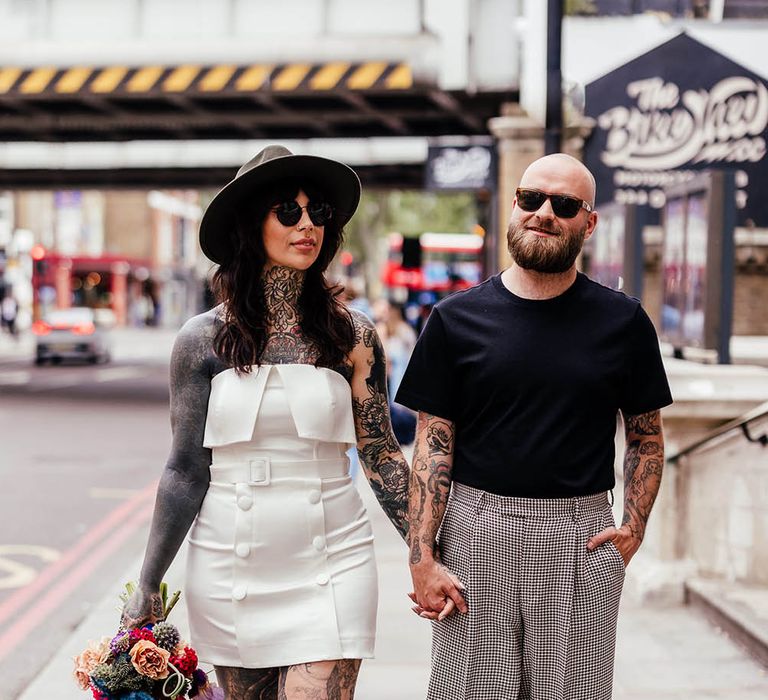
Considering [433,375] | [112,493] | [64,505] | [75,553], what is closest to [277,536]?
[433,375]

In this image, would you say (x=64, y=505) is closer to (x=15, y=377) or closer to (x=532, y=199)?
(x=532, y=199)

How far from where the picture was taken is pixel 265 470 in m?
2.97

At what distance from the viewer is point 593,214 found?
2.91 meters

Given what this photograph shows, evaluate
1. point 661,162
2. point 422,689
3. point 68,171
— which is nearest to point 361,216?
point 68,171

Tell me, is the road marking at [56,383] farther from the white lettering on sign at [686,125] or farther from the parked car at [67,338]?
the white lettering on sign at [686,125]

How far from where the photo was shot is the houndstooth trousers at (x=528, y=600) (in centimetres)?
277

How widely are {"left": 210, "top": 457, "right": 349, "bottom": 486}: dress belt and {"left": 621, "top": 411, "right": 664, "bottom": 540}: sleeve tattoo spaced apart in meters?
0.78

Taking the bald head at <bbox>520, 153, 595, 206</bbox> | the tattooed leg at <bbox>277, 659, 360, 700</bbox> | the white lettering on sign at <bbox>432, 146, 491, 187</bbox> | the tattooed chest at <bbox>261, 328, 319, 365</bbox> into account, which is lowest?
the tattooed leg at <bbox>277, 659, 360, 700</bbox>

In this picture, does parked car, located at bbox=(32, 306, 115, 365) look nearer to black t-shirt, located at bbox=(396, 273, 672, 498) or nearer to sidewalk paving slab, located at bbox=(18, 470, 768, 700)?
sidewalk paving slab, located at bbox=(18, 470, 768, 700)

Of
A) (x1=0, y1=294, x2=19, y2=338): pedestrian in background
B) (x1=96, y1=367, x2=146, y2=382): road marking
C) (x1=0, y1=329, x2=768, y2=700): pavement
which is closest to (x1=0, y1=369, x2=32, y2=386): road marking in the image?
(x1=96, y1=367, x2=146, y2=382): road marking

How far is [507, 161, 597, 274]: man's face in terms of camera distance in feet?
9.20

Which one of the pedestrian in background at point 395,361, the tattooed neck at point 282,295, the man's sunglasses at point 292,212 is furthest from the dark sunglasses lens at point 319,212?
the pedestrian in background at point 395,361

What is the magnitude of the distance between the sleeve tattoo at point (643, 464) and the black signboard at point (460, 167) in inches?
430

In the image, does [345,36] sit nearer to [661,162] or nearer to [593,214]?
[661,162]
